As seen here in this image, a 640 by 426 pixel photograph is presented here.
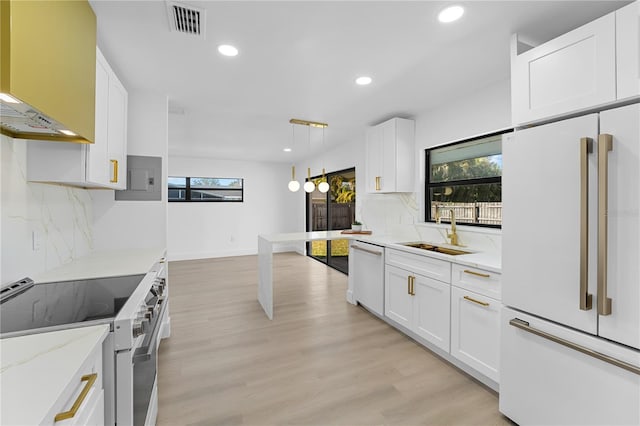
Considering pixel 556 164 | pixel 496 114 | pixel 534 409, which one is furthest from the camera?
pixel 496 114

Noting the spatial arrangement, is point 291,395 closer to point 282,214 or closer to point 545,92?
point 545,92

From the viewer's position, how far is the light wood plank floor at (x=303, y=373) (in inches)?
71.5

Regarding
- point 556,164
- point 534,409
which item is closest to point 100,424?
point 534,409

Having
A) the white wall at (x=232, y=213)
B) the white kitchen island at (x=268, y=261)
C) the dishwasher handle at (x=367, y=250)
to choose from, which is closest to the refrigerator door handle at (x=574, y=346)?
the dishwasher handle at (x=367, y=250)

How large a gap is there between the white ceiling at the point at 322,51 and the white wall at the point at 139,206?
0.19 m

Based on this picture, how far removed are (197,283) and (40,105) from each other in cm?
412

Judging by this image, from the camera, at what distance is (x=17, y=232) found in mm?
1577

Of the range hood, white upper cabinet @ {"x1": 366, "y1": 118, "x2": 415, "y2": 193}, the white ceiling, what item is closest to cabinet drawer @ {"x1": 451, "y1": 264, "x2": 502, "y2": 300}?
white upper cabinet @ {"x1": 366, "y1": 118, "x2": 415, "y2": 193}

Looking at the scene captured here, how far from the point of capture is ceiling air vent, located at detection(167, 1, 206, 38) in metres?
1.60

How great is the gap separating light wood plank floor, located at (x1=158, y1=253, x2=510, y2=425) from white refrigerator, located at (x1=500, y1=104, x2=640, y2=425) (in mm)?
460

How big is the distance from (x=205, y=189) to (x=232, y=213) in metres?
0.88

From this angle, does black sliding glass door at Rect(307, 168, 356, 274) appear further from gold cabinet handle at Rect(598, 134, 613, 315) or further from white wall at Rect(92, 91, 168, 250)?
gold cabinet handle at Rect(598, 134, 613, 315)

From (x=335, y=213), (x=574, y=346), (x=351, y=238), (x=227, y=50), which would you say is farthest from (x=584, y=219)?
(x=335, y=213)

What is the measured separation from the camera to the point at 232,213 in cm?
724
